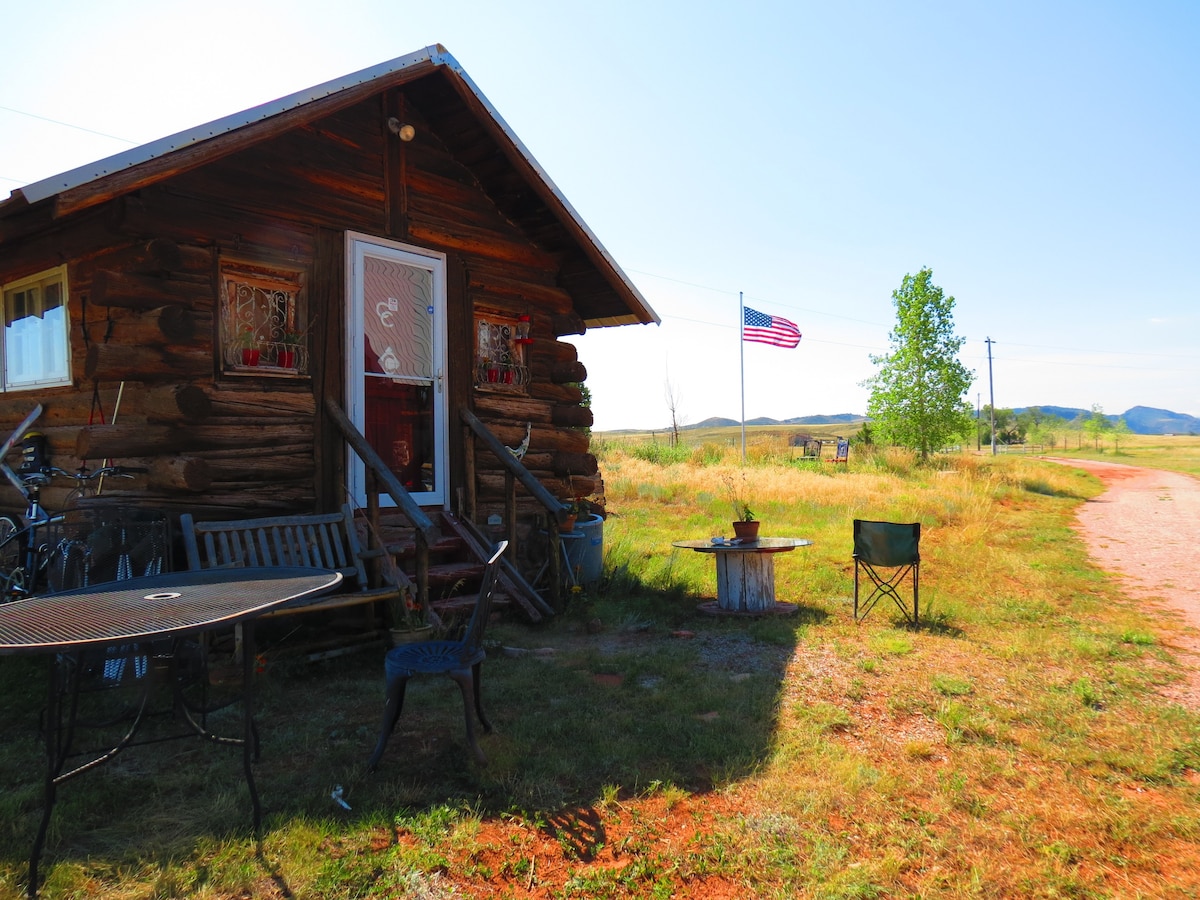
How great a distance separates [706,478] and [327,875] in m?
18.9

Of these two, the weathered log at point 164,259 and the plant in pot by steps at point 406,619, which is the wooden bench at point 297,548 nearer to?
the plant in pot by steps at point 406,619

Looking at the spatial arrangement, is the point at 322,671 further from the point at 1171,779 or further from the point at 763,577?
the point at 1171,779

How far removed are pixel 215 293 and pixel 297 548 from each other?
6.59ft

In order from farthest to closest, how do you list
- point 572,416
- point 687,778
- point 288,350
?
point 572,416 → point 288,350 → point 687,778

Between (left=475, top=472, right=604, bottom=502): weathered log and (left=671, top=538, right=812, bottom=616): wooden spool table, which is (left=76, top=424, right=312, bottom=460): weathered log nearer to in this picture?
(left=475, top=472, right=604, bottom=502): weathered log

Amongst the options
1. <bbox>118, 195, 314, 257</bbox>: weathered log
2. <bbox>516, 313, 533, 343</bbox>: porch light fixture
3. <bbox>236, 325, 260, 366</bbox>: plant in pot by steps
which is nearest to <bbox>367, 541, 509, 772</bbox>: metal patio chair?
<bbox>236, 325, 260, 366</bbox>: plant in pot by steps

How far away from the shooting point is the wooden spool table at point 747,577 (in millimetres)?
7352

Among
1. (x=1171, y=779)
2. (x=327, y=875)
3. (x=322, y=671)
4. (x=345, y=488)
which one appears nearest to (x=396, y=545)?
(x=345, y=488)

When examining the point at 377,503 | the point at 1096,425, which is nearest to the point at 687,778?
the point at 377,503

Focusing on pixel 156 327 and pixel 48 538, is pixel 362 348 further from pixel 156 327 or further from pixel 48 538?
pixel 48 538

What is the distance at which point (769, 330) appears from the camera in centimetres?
2259

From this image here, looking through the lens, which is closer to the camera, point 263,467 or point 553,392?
point 263,467

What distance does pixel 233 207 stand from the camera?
5957mm

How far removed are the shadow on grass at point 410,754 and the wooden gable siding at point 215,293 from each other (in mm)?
1571
